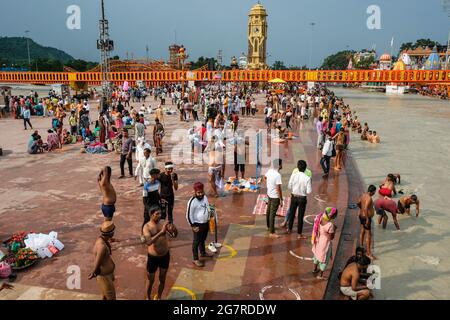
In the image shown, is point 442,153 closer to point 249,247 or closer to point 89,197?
point 249,247

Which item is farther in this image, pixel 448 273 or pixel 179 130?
pixel 179 130

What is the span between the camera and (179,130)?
63.2 feet

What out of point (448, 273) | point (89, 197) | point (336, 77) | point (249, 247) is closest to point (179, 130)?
point (89, 197)

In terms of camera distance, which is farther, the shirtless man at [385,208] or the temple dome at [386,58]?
the temple dome at [386,58]

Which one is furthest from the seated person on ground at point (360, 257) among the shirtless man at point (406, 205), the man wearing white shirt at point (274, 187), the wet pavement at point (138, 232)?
the shirtless man at point (406, 205)

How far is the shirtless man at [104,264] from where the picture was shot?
4.30 metres

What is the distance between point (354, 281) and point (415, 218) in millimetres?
4260

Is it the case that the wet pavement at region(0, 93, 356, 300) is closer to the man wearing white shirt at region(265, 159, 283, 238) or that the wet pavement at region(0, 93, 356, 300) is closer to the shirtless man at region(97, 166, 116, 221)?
the shirtless man at region(97, 166, 116, 221)

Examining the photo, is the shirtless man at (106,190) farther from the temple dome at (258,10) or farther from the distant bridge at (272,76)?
the temple dome at (258,10)

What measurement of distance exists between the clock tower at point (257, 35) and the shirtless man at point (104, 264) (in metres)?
79.3

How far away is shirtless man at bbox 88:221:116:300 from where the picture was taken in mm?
4305

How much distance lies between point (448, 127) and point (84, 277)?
2506 cm

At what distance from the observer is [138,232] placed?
23.6ft

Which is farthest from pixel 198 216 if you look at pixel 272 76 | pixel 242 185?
pixel 272 76
